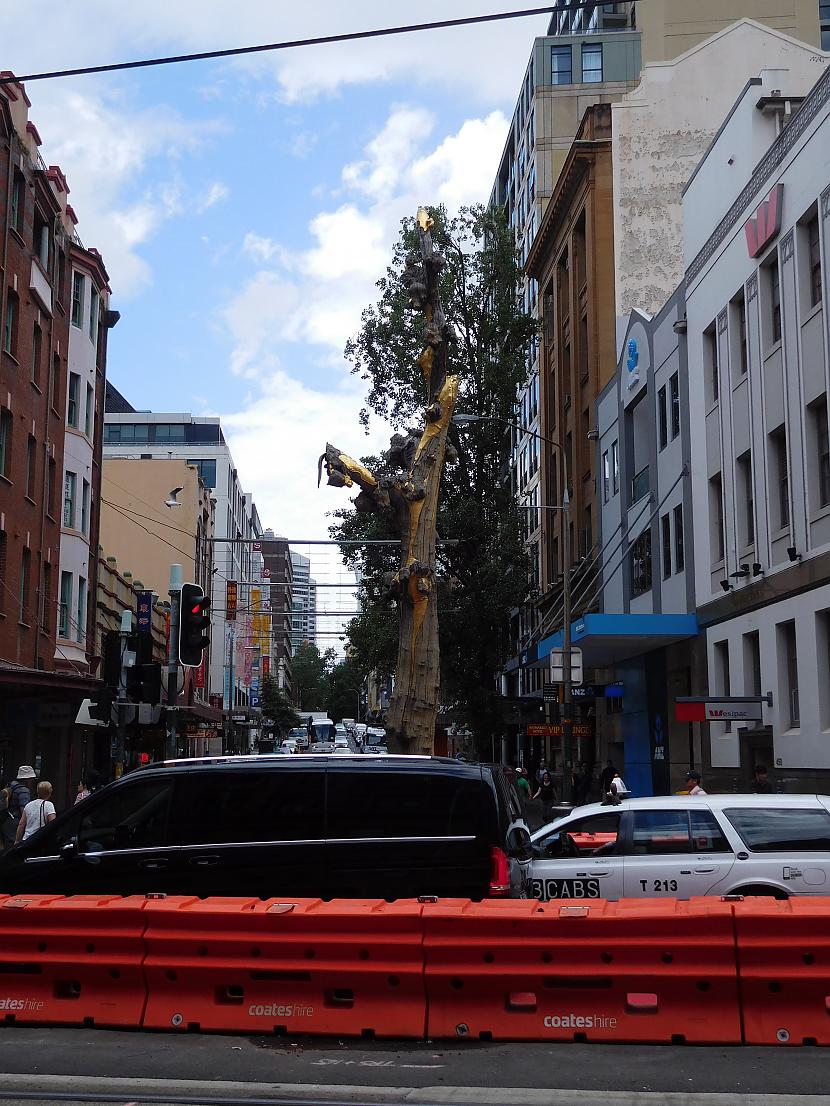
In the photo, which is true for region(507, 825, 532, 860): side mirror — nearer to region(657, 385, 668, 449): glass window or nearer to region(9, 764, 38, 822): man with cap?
region(9, 764, 38, 822): man with cap

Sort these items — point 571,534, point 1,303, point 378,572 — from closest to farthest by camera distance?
point 1,303 → point 378,572 → point 571,534

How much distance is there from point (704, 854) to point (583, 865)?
3.94 feet

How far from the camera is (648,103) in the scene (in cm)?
4384

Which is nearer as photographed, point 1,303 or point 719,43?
point 1,303

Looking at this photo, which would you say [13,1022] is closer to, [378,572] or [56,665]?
[56,665]

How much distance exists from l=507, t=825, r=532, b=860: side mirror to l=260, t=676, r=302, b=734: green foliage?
95.6 m

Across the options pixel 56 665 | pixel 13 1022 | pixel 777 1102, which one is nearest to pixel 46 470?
pixel 56 665

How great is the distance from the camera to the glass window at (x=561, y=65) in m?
65.1

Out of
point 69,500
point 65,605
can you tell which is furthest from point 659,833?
point 69,500

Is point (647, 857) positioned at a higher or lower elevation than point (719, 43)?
lower

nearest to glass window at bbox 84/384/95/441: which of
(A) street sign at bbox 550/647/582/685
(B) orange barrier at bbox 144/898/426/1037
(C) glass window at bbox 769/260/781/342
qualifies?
(A) street sign at bbox 550/647/582/685

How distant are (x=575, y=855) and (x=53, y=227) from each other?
27001 millimetres

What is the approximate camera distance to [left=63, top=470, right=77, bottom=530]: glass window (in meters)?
36.3

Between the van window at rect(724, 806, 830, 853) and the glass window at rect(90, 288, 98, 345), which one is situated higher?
the glass window at rect(90, 288, 98, 345)
